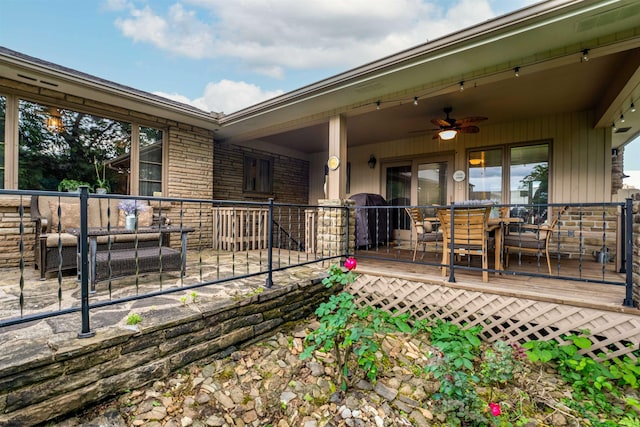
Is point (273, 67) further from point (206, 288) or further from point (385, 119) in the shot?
point (206, 288)

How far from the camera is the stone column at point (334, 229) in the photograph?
3982 millimetres

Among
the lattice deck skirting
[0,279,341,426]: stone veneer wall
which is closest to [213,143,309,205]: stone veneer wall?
the lattice deck skirting

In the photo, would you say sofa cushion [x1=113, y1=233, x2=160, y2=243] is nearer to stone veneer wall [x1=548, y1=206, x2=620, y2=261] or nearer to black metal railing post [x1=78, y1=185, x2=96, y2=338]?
black metal railing post [x1=78, y1=185, x2=96, y2=338]

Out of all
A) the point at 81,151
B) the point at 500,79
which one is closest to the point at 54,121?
the point at 81,151

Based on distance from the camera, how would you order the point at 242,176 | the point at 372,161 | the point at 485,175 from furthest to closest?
the point at 372,161, the point at 242,176, the point at 485,175

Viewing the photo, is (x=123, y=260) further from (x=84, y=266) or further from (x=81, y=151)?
(x=81, y=151)

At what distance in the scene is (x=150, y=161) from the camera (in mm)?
5137

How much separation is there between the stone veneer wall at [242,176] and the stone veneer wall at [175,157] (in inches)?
25.1

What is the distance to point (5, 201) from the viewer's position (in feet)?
12.1

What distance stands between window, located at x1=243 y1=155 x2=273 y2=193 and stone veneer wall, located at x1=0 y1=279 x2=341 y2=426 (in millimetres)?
5006

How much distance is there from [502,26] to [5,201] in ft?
19.6

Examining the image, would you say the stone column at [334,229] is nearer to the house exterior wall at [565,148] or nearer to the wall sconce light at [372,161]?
the house exterior wall at [565,148]

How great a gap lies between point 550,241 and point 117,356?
235 inches

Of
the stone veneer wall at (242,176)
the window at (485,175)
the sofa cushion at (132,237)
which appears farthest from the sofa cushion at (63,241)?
the window at (485,175)
